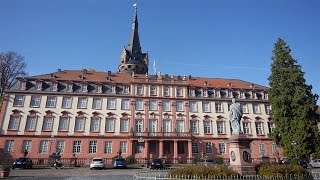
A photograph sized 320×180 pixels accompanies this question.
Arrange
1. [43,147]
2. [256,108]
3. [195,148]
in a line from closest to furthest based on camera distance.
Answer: [43,147] < [195,148] < [256,108]

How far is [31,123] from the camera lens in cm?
4203

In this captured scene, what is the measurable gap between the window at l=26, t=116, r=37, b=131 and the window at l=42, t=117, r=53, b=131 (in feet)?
4.40

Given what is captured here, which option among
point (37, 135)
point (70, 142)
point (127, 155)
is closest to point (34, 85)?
point (37, 135)

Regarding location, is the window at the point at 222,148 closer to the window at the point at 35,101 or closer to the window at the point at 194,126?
the window at the point at 194,126

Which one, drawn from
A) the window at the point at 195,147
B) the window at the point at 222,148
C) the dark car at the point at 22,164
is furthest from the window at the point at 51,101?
the window at the point at 222,148

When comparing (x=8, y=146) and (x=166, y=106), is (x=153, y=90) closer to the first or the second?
(x=166, y=106)

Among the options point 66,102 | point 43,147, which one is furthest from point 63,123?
point 43,147

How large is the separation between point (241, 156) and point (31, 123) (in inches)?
1378

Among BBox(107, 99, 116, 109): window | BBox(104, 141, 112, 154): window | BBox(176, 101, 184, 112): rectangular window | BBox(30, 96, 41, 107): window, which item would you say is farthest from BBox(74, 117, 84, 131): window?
BBox(176, 101, 184, 112): rectangular window

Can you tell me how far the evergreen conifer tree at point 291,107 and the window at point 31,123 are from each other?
34882 mm

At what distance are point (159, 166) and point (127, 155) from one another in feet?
38.3

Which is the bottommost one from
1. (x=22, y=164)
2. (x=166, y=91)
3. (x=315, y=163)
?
(x=22, y=164)

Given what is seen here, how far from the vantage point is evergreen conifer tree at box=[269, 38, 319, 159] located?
31.5 metres

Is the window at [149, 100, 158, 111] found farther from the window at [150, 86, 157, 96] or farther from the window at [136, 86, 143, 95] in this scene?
the window at [136, 86, 143, 95]
